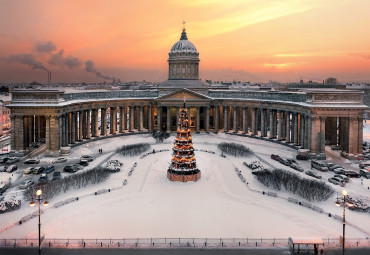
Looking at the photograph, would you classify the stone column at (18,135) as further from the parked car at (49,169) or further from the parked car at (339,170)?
the parked car at (339,170)

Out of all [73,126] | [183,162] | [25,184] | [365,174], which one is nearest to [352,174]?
[365,174]

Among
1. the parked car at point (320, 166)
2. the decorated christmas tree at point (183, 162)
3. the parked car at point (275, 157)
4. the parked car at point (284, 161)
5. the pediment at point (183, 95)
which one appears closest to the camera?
the decorated christmas tree at point (183, 162)

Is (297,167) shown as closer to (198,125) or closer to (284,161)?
(284,161)

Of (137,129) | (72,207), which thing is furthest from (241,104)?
(72,207)

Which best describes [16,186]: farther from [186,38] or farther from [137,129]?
[186,38]

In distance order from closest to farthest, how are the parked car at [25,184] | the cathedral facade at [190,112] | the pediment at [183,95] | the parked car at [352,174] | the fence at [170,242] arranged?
the fence at [170,242]
the parked car at [25,184]
the parked car at [352,174]
the cathedral facade at [190,112]
the pediment at [183,95]

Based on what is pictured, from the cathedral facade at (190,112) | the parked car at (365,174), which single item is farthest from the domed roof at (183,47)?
the parked car at (365,174)
